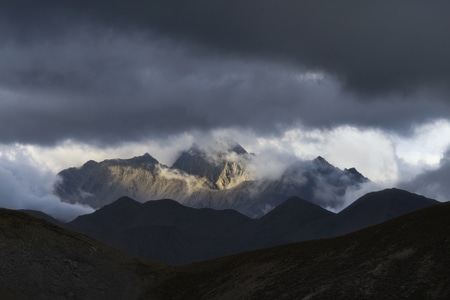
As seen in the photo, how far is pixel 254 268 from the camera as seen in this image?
99.0 meters

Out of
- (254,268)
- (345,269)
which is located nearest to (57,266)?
(254,268)

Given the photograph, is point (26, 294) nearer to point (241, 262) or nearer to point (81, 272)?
point (81, 272)

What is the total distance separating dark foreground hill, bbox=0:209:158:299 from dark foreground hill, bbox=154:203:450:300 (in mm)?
8498

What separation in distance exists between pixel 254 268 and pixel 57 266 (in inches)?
1347

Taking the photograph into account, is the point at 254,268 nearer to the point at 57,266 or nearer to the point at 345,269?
the point at 345,269

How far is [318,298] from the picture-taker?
75062mm

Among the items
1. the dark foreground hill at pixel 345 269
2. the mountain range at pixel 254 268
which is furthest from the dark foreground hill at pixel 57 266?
the dark foreground hill at pixel 345 269

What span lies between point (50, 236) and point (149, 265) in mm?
19174

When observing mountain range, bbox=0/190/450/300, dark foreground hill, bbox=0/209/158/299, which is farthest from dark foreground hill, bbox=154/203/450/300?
dark foreground hill, bbox=0/209/158/299

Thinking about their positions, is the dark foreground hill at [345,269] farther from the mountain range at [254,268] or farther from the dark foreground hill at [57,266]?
the dark foreground hill at [57,266]

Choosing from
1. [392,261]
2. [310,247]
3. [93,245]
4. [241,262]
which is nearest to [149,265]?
[93,245]

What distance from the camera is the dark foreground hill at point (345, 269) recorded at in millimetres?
73062

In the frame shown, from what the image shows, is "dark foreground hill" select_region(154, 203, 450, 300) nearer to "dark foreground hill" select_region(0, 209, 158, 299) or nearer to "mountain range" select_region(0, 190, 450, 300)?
"mountain range" select_region(0, 190, 450, 300)

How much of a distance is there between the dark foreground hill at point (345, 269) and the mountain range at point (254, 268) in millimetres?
120
